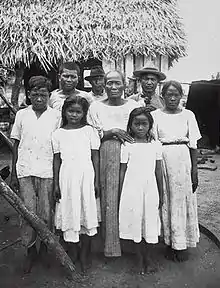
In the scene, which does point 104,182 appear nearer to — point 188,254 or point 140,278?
point 140,278

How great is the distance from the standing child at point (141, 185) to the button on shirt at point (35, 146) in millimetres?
693

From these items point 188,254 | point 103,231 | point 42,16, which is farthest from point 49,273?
point 42,16

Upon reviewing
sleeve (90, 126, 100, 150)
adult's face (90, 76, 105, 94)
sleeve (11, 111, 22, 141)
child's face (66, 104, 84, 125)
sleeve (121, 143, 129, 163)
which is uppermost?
adult's face (90, 76, 105, 94)

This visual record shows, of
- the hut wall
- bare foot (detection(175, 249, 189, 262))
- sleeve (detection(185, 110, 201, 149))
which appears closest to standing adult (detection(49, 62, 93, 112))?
sleeve (detection(185, 110, 201, 149))

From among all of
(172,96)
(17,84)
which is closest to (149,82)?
(172,96)

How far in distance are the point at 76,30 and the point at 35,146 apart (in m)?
4.69

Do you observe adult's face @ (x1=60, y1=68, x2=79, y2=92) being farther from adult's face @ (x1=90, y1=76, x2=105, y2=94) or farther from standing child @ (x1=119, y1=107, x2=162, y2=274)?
adult's face @ (x1=90, y1=76, x2=105, y2=94)

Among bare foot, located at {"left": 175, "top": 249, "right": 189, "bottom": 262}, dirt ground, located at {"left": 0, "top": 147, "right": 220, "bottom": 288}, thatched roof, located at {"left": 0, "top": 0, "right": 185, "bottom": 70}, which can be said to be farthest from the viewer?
thatched roof, located at {"left": 0, "top": 0, "right": 185, "bottom": 70}

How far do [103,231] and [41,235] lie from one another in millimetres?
641

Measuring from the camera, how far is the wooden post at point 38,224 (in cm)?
311

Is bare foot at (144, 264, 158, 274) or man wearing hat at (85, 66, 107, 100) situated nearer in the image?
bare foot at (144, 264, 158, 274)

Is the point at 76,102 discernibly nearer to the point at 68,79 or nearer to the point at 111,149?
the point at 68,79

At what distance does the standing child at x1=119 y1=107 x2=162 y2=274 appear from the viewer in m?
3.42

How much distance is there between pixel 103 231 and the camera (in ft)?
11.9
